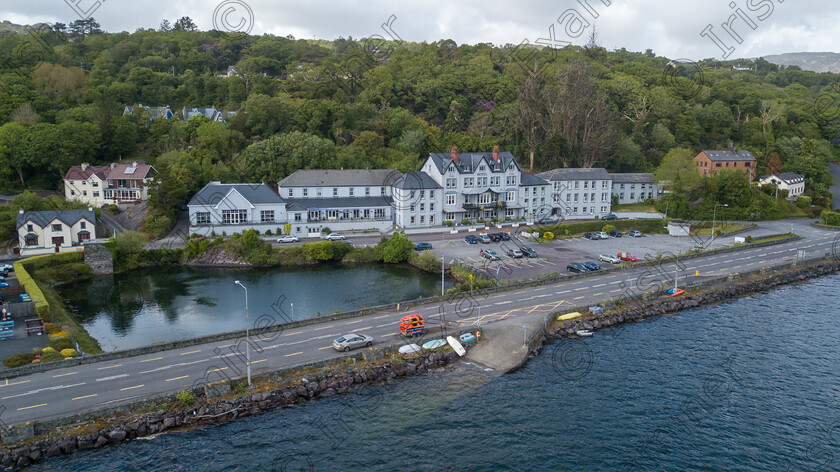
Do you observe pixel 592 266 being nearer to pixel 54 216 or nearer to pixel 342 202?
pixel 342 202

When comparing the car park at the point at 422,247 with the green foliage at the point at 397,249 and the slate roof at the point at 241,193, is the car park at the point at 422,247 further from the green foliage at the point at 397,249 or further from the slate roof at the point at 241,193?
the slate roof at the point at 241,193

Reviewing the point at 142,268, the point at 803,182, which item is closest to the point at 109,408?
the point at 142,268

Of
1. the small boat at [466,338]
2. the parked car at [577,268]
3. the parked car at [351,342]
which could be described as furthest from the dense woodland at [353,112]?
the small boat at [466,338]

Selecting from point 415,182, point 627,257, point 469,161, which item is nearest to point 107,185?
point 415,182

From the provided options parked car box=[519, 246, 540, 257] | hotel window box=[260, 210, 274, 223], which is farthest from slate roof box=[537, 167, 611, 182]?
hotel window box=[260, 210, 274, 223]

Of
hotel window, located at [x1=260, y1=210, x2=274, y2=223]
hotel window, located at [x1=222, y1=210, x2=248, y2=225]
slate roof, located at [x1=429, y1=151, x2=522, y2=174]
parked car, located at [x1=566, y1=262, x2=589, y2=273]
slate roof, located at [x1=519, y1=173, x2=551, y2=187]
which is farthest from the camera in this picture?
slate roof, located at [x1=519, y1=173, x2=551, y2=187]

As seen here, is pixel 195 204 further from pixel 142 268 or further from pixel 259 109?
pixel 259 109

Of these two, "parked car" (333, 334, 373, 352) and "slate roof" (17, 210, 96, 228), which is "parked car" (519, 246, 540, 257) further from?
"slate roof" (17, 210, 96, 228)
